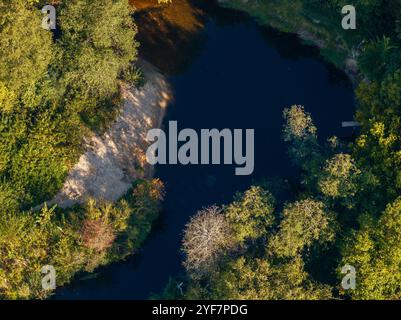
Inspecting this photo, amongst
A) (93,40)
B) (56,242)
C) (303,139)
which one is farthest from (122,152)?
(303,139)

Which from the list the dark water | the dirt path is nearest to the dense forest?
the dirt path

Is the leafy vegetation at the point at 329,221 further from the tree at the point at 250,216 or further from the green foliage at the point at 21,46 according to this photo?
the green foliage at the point at 21,46

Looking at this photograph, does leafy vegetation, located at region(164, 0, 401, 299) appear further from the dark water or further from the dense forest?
the dark water

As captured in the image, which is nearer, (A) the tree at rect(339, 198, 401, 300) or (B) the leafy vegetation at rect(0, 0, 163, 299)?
(A) the tree at rect(339, 198, 401, 300)

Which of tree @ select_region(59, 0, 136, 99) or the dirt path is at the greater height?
tree @ select_region(59, 0, 136, 99)
